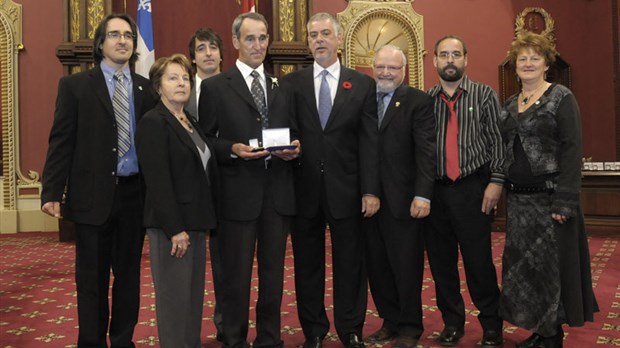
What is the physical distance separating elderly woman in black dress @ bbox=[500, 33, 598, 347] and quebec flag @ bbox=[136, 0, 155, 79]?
4.46 m

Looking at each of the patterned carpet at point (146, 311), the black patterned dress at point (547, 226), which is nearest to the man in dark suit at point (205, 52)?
the patterned carpet at point (146, 311)

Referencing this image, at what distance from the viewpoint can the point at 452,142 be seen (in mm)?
3125

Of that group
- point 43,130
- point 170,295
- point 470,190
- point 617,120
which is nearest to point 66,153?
point 170,295

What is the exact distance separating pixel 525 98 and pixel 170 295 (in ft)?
6.39

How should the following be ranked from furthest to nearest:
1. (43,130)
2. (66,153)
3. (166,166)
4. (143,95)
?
1. (43,130)
2. (143,95)
3. (66,153)
4. (166,166)

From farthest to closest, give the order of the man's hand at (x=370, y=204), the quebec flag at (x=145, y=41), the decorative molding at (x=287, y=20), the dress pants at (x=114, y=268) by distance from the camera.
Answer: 1. the decorative molding at (x=287, y=20)
2. the quebec flag at (x=145, y=41)
3. the man's hand at (x=370, y=204)
4. the dress pants at (x=114, y=268)

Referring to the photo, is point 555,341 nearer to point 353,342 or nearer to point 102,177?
point 353,342

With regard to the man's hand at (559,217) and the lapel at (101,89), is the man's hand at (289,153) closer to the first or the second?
the lapel at (101,89)

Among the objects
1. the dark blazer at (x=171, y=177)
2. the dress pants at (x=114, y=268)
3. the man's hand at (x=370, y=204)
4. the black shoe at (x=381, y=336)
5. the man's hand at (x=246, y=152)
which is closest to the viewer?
the dark blazer at (x=171, y=177)

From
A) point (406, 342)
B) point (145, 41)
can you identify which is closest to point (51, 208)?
point (406, 342)

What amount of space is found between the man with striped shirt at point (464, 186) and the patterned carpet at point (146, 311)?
232mm

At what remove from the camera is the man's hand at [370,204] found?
300cm

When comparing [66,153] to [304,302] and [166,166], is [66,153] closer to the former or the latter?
[166,166]

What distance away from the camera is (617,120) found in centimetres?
963
